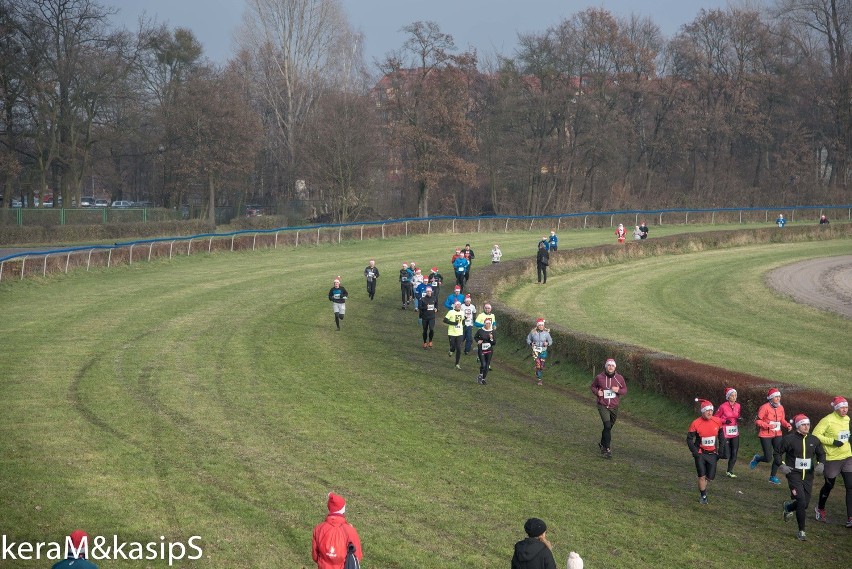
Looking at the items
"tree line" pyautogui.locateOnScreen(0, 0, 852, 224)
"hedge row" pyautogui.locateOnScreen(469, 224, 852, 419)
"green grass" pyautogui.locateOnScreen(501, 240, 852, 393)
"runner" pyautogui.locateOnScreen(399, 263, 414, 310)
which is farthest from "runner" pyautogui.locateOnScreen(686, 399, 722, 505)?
"tree line" pyautogui.locateOnScreen(0, 0, 852, 224)

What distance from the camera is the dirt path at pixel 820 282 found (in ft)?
104

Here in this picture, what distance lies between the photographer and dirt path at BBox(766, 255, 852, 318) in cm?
3158

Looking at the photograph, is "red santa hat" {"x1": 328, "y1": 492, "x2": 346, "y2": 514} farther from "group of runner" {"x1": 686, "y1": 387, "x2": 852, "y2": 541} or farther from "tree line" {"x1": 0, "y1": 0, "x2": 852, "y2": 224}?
"tree line" {"x1": 0, "y1": 0, "x2": 852, "y2": 224}

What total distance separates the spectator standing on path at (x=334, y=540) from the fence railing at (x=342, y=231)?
29.0 metres

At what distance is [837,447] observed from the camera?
11.4 m

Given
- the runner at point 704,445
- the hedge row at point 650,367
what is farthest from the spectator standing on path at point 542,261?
the runner at point 704,445

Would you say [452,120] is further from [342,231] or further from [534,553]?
[534,553]

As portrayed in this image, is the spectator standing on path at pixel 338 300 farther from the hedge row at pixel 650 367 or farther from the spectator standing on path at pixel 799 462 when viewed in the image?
the spectator standing on path at pixel 799 462

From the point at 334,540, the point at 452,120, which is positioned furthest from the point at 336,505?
the point at 452,120

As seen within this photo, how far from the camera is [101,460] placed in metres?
13.3

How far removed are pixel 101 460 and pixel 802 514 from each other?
9821mm

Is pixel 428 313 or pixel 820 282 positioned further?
pixel 820 282

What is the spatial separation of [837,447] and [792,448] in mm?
576

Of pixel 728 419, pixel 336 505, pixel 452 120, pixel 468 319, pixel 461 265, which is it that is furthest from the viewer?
pixel 452 120
